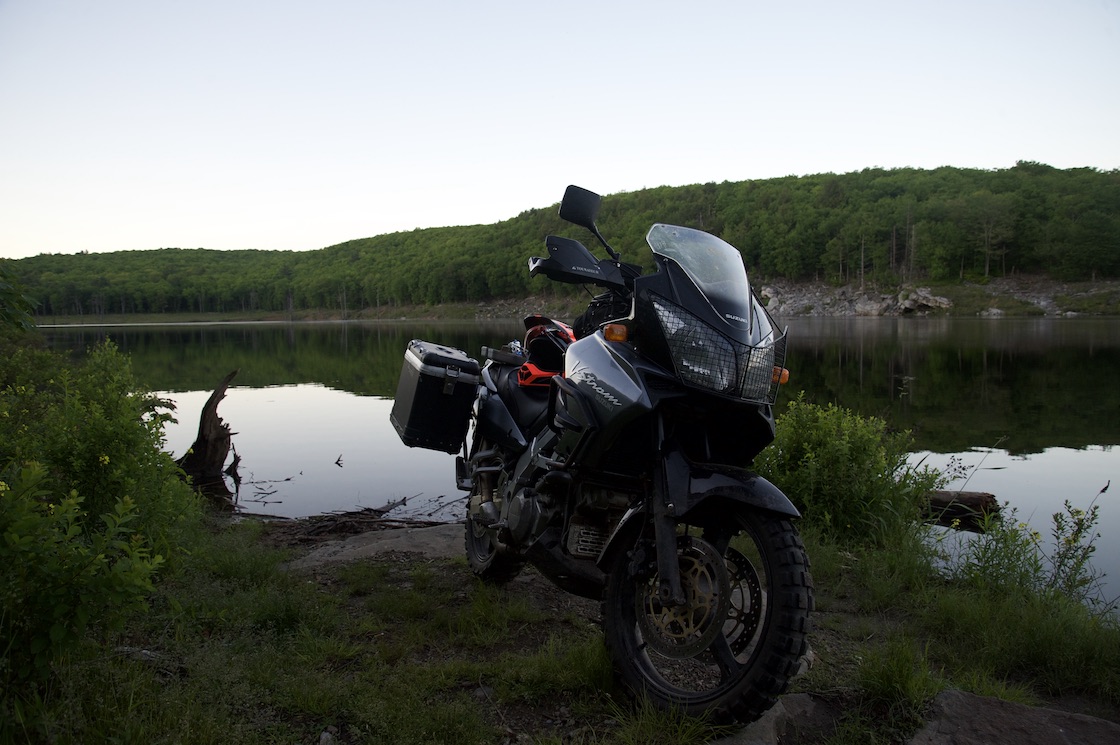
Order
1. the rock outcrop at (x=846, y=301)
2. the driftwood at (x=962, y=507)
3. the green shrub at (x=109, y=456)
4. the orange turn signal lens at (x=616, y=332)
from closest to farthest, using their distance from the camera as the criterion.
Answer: the orange turn signal lens at (x=616, y=332)
the green shrub at (x=109, y=456)
the driftwood at (x=962, y=507)
the rock outcrop at (x=846, y=301)

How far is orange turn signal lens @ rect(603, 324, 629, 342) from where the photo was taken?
340 cm

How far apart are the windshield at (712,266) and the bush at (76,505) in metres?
2.42

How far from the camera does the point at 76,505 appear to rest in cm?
268

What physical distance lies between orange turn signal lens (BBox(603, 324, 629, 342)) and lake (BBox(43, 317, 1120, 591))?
5.49 m

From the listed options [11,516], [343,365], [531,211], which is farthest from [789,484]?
[531,211]

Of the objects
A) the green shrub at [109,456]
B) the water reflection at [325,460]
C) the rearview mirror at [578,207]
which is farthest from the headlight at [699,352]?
the water reflection at [325,460]

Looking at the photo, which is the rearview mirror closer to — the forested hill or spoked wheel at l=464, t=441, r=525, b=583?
spoked wheel at l=464, t=441, r=525, b=583

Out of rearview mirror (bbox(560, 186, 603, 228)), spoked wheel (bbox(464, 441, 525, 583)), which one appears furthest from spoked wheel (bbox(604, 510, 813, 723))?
rearview mirror (bbox(560, 186, 603, 228))

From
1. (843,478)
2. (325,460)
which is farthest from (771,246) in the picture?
(843,478)

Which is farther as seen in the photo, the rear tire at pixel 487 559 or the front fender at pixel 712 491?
the rear tire at pixel 487 559

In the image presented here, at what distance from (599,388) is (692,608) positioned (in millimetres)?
1035

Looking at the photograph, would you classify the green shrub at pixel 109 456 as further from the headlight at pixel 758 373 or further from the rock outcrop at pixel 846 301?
the rock outcrop at pixel 846 301

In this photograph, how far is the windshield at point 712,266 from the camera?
10.6ft

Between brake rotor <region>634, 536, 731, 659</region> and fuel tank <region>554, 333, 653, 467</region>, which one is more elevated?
fuel tank <region>554, 333, 653, 467</region>
